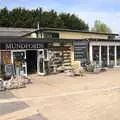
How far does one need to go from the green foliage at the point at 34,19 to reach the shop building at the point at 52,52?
68.6ft

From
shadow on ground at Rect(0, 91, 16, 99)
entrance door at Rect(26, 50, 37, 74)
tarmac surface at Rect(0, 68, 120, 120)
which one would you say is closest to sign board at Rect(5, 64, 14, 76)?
entrance door at Rect(26, 50, 37, 74)

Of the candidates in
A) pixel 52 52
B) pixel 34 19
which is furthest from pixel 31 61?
pixel 34 19

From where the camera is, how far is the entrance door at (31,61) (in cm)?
2747

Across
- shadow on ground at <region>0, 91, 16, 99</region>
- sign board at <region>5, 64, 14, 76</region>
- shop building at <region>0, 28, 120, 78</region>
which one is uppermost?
shop building at <region>0, 28, 120, 78</region>

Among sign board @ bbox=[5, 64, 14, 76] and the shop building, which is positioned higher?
the shop building

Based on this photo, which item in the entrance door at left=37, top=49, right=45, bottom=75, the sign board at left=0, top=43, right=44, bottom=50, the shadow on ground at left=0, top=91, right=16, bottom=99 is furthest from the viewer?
the entrance door at left=37, top=49, right=45, bottom=75

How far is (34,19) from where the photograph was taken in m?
59.1

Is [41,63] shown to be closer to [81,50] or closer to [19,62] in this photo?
[19,62]

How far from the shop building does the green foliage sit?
20.9m

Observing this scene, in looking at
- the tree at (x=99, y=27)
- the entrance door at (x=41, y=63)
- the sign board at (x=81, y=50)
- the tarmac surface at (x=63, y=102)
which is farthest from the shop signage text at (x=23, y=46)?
the tree at (x=99, y=27)

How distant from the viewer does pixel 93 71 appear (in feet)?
94.2

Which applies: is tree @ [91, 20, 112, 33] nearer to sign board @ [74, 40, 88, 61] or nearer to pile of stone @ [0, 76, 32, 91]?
sign board @ [74, 40, 88, 61]

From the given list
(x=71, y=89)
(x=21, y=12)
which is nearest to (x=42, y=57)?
(x=71, y=89)

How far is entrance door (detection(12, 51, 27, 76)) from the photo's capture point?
999 inches
